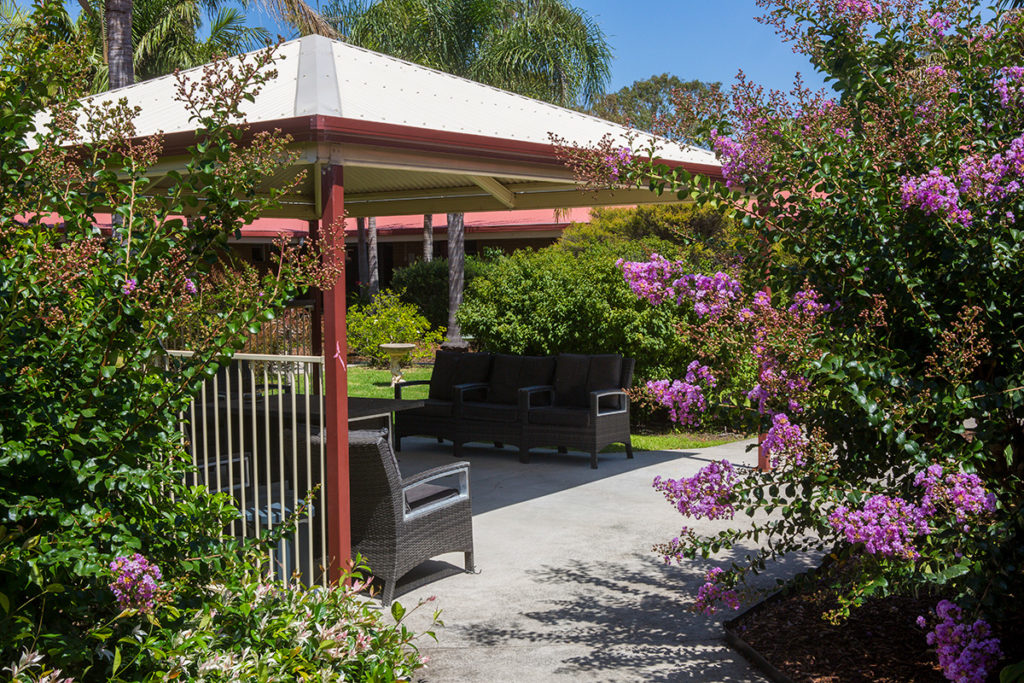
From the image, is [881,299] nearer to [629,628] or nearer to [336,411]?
[629,628]

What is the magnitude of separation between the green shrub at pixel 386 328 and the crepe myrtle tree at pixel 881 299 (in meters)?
14.6

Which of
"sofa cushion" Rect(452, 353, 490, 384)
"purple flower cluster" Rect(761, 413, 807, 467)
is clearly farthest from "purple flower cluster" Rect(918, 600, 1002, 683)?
"sofa cushion" Rect(452, 353, 490, 384)

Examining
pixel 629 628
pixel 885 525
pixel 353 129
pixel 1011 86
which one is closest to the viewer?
pixel 885 525

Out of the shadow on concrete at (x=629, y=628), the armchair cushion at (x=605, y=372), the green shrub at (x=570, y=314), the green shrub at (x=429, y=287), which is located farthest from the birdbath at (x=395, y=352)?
the shadow on concrete at (x=629, y=628)

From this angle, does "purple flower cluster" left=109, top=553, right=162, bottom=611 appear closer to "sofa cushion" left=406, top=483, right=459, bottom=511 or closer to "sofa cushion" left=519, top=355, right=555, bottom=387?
"sofa cushion" left=406, top=483, right=459, bottom=511

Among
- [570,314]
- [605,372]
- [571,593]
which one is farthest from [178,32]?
[571,593]

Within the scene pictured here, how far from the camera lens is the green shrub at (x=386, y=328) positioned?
18734 millimetres

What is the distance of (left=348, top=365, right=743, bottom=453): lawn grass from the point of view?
10.5 m

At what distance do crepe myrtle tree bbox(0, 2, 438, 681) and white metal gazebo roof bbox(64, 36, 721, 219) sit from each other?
74 centimetres

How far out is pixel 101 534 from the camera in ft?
8.88

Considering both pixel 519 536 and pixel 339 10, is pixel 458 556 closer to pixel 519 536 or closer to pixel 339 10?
pixel 519 536

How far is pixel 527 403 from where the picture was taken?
30.2 feet

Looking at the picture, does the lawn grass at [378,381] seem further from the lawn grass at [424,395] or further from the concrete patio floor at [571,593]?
the concrete patio floor at [571,593]

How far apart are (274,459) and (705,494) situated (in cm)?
363
